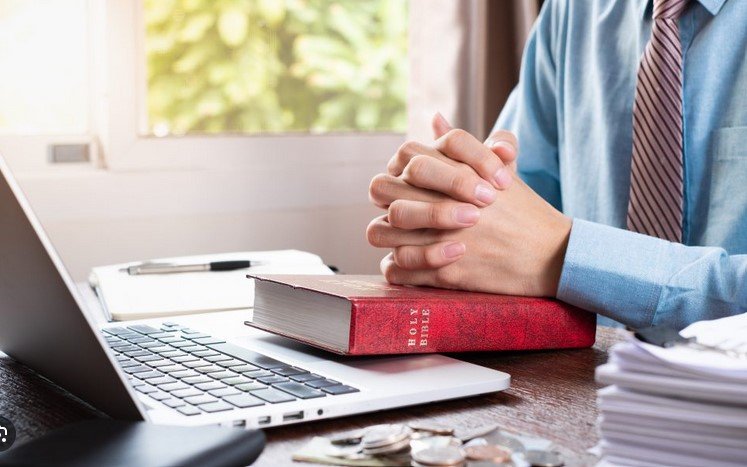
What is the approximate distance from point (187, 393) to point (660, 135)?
0.82 metres

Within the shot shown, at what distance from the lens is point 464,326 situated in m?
0.85

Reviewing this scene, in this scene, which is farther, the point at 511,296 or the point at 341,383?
the point at 511,296

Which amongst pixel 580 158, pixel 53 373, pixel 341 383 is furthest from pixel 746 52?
pixel 53 373

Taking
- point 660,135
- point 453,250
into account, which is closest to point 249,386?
point 453,250

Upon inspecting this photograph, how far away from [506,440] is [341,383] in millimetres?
149

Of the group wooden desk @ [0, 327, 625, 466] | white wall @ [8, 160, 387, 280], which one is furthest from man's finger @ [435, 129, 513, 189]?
white wall @ [8, 160, 387, 280]

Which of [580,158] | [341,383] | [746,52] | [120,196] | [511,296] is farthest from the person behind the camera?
[120,196]

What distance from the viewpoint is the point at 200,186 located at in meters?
2.08

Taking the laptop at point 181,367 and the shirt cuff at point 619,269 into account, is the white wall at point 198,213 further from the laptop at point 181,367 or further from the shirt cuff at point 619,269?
the shirt cuff at point 619,269

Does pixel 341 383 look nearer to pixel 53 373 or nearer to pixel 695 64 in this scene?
pixel 53 373

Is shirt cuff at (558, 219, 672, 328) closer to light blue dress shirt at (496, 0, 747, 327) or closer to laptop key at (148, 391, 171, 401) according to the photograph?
light blue dress shirt at (496, 0, 747, 327)

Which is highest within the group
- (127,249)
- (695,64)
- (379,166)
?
(695,64)

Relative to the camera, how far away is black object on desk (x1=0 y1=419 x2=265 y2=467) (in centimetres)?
53

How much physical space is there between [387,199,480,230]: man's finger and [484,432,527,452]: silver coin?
1.23ft
